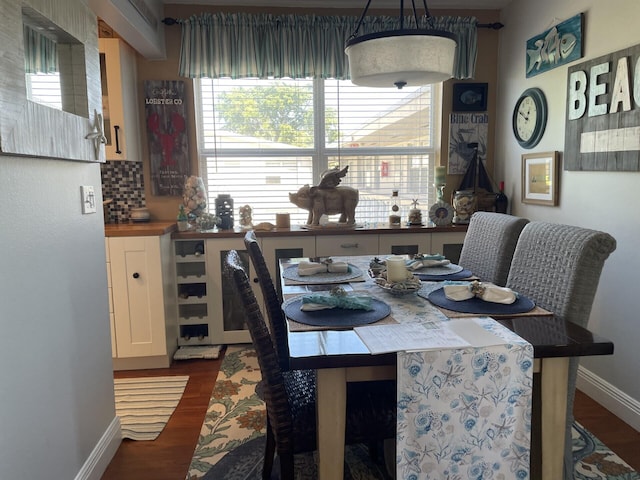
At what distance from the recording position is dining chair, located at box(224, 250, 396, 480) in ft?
4.42

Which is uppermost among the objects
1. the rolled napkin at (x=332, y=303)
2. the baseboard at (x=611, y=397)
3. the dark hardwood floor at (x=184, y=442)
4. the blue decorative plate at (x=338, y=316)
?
the rolled napkin at (x=332, y=303)

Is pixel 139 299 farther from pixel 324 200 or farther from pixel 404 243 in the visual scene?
pixel 404 243

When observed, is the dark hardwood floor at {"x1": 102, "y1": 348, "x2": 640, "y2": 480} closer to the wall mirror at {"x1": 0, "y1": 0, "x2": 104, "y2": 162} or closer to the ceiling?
the wall mirror at {"x1": 0, "y1": 0, "x2": 104, "y2": 162}

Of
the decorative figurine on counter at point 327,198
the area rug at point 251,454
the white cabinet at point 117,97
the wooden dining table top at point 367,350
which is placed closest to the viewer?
the wooden dining table top at point 367,350

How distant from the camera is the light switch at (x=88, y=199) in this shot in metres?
1.80

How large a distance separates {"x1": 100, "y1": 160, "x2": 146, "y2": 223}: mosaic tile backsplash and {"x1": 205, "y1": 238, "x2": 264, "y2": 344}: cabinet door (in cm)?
74

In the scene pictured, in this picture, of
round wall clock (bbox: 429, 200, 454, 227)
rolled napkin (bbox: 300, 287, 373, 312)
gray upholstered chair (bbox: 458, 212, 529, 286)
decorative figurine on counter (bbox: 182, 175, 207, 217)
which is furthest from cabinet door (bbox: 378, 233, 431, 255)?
rolled napkin (bbox: 300, 287, 373, 312)

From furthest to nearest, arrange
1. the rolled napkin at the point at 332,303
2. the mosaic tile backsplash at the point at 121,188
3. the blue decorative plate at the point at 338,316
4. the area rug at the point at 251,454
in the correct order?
the mosaic tile backsplash at the point at 121,188 < the area rug at the point at 251,454 < the rolled napkin at the point at 332,303 < the blue decorative plate at the point at 338,316

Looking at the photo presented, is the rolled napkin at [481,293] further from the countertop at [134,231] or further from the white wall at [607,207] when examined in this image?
the countertop at [134,231]

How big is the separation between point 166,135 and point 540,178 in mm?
2594

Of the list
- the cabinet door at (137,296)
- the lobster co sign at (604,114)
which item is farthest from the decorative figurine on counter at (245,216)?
the lobster co sign at (604,114)

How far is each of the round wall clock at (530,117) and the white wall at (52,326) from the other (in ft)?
8.62

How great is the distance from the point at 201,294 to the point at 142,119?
4.37 ft

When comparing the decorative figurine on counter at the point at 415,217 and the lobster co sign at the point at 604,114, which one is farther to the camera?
the decorative figurine on counter at the point at 415,217
